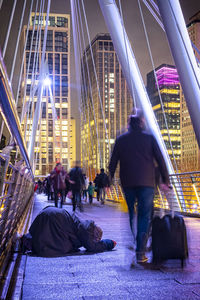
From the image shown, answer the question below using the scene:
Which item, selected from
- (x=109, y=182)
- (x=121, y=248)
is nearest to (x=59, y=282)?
(x=109, y=182)

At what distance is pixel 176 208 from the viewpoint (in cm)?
1421

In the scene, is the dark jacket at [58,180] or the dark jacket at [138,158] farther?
Answer: the dark jacket at [58,180]

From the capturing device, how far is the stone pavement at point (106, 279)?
12.4ft

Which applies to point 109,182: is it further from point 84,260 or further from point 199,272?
point 199,272

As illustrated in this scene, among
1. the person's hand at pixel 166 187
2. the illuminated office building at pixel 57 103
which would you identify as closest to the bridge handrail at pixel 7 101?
the person's hand at pixel 166 187

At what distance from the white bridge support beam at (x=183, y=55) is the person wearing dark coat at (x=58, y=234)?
14.4 feet

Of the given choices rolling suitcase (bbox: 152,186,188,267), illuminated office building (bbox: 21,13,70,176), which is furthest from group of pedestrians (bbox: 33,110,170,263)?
illuminated office building (bbox: 21,13,70,176)

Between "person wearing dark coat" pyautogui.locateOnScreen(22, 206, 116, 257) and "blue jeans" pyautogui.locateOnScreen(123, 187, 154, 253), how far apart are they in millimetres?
1011

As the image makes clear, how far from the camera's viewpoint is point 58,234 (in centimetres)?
581

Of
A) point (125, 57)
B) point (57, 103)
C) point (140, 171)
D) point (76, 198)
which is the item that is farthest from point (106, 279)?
point (57, 103)

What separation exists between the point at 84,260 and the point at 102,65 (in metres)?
145

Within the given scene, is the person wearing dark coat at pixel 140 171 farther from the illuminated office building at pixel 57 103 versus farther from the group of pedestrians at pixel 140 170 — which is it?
the illuminated office building at pixel 57 103

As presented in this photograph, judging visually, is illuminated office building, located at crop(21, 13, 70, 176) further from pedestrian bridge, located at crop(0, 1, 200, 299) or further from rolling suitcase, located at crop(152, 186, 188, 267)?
rolling suitcase, located at crop(152, 186, 188, 267)

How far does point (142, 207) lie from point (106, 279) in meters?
1.00
